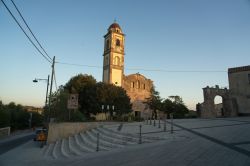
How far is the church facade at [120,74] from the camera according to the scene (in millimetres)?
49062

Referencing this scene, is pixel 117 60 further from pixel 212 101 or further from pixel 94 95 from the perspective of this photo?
pixel 212 101

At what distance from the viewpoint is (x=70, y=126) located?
19.4 meters

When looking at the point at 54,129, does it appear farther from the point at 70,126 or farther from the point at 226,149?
the point at 226,149

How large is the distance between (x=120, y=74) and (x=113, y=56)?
439cm

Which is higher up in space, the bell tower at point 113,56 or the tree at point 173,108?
the bell tower at point 113,56

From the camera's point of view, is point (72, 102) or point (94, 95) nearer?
point (72, 102)

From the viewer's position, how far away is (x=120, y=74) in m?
49.6

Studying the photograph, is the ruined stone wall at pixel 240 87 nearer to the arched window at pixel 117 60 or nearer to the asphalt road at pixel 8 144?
the arched window at pixel 117 60

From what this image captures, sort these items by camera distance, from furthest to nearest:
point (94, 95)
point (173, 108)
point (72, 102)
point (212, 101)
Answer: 1. point (173, 108)
2. point (94, 95)
3. point (212, 101)
4. point (72, 102)

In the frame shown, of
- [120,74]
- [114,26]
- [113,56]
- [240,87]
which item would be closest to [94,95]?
[120,74]

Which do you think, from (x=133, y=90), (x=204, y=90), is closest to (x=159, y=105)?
(x=133, y=90)

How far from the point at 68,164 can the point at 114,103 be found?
103 ft

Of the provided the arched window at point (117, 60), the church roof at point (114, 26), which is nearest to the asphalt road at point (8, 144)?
the arched window at point (117, 60)

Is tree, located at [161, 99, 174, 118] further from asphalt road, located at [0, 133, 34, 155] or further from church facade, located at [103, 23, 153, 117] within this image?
asphalt road, located at [0, 133, 34, 155]
